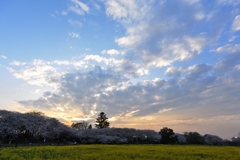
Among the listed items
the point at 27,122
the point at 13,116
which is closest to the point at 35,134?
the point at 27,122

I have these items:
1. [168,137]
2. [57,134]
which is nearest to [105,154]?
[168,137]

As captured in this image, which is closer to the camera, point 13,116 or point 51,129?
point 13,116

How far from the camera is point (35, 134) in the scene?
213 feet

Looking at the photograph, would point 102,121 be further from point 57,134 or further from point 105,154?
point 105,154

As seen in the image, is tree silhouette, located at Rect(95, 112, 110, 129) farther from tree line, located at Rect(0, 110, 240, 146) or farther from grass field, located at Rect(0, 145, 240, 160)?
grass field, located at Rect(0, 145, 240, 160)

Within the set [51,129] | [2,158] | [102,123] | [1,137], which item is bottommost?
[2,158]

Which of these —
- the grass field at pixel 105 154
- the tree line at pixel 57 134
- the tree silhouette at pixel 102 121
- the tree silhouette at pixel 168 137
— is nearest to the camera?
the grass field at pixel 105 154

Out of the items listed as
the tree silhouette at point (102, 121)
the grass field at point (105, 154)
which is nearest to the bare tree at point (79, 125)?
the tree silhouette at point (102, 121)

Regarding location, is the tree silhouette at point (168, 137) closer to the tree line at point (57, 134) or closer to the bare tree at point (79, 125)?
the tree line at point (57, 134)

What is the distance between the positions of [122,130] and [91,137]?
48.4 ft

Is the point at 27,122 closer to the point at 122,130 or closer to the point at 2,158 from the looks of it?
the point at 122,130

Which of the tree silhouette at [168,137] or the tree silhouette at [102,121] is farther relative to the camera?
the tree silhouette at [102,121]

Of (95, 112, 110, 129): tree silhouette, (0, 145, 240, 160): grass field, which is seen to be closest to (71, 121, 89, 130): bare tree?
(95, 112, 110, 129): tree silhouette

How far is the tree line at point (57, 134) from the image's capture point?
5959cm
